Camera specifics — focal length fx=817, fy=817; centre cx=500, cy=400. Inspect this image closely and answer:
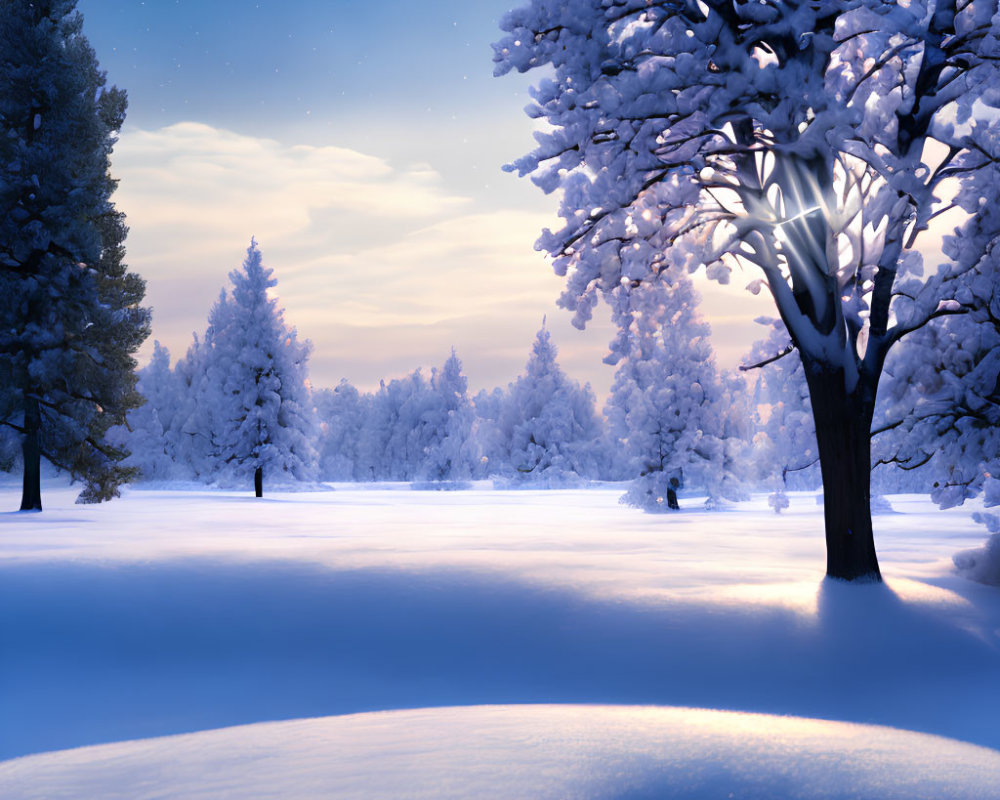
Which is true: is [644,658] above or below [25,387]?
below

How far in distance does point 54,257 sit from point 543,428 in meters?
40.9

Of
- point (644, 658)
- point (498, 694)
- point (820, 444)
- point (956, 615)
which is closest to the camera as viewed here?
point (498, 694)

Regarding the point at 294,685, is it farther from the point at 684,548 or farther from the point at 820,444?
the point at 684,548

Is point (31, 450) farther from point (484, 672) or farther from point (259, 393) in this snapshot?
point (484, 672)

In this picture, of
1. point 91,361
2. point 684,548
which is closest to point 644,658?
point 684,548

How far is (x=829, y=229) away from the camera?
11.3 meters

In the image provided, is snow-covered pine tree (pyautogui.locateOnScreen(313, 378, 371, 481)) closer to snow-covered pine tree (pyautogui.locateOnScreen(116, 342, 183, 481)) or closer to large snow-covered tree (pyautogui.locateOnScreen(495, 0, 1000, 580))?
A: snow-covered pine tree (pyautogui.locateOnScreen(116, 342, 183, 481))

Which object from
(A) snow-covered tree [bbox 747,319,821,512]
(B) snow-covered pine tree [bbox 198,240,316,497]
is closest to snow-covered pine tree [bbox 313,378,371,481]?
(B) snow-covered pine tree [bbox 198,240,316,497]

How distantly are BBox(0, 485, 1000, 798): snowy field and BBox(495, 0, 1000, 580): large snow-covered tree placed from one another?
2.50 metres

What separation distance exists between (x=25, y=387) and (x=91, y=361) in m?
1.75

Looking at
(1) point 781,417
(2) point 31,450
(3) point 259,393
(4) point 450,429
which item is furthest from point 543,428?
(2) point 31,450

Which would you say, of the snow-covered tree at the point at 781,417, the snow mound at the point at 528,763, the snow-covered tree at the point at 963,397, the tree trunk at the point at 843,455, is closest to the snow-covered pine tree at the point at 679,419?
the snow-covered tree at the point at 781,417

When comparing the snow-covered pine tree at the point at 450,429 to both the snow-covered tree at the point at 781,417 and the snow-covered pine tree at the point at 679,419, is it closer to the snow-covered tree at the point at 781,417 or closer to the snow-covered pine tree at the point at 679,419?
the snow-covered tree at the point at 781,417

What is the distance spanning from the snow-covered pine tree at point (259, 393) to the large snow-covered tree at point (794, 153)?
27.7 m
